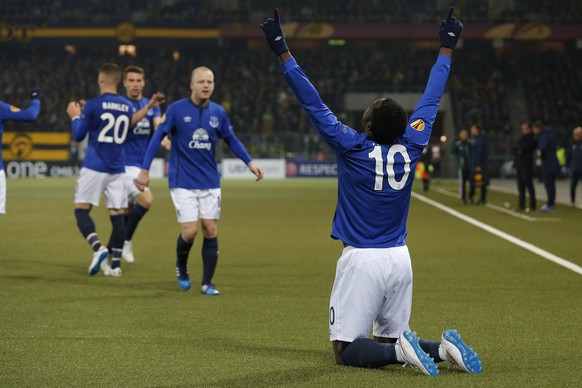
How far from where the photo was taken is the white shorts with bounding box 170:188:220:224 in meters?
10.3

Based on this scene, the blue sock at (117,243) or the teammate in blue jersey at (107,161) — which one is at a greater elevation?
the teammate in blue jersey at (107,161)

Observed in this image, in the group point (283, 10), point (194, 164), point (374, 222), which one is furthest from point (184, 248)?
point (283, 10)

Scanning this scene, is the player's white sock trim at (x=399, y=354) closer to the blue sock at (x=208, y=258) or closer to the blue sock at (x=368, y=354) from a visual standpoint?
the blue sock at (x=368, y=354)

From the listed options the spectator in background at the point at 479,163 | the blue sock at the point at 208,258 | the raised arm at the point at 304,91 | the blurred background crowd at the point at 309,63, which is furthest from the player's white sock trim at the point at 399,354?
the blurred background crowd at the point at 309,63

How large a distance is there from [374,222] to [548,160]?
19.9 m

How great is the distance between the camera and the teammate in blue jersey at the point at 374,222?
622 centimetres

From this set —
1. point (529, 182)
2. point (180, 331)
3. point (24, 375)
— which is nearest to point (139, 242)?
point (180, 331)

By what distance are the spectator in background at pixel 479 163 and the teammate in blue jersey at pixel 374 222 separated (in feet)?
69.4

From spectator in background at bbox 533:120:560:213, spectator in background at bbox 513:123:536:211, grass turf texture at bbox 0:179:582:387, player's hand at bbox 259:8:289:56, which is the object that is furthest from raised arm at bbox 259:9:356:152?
spectator in background at bbox 533:120:560:213

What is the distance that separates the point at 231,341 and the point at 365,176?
6.57 ft

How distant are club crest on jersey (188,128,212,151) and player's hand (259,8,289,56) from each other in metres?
4.18

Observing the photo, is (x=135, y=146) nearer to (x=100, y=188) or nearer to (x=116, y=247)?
(x=100, y=188)

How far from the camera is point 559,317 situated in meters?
8.82

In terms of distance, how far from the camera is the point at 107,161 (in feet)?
39.6
